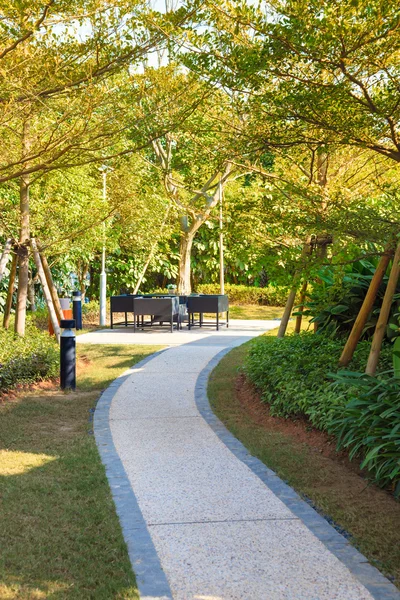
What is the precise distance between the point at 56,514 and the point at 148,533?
662 mm

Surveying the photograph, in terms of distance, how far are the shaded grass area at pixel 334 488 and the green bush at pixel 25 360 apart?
277 centimetres

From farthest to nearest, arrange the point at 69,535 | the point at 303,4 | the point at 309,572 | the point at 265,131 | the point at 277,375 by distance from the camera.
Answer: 1. the point at 277,375
2. the point at 265,131
3. the point at 303,4
4. the point at 69,535
5. the point at 309,572

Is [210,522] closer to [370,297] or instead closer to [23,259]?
[370,297]

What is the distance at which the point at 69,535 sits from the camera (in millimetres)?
4000

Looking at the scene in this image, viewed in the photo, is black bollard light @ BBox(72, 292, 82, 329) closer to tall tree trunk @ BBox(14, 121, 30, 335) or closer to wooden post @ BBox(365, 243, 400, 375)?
tall tree trunk @ BBox(14, 121, 30, 335)

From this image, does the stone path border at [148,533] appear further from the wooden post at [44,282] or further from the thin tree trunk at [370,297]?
the wooden post at [44,282]

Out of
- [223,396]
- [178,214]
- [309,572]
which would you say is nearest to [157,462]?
[309,572]

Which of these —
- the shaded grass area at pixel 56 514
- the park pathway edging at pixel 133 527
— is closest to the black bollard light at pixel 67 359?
the shaded grass area at pixel 56 514

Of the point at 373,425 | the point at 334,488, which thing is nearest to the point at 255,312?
the point at 373,425

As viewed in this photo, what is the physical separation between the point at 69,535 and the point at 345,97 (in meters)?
4.44

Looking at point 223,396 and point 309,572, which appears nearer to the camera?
point 309,572

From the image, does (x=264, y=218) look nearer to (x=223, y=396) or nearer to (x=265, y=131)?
(x=265, y=131)

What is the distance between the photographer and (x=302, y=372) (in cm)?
768

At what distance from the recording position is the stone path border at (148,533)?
3361 millimetres
